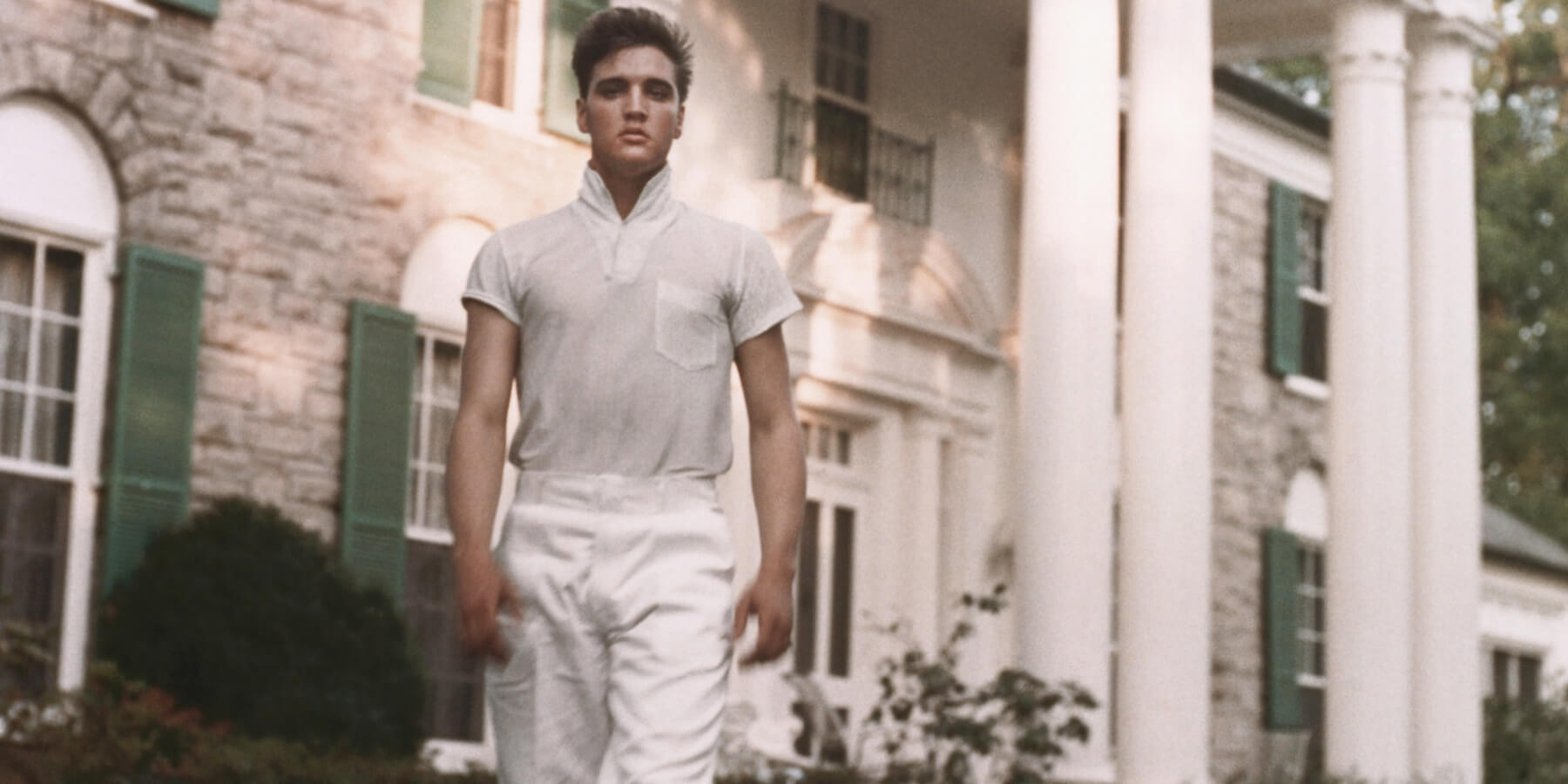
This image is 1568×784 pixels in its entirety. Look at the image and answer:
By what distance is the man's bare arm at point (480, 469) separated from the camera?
4473 millimetres

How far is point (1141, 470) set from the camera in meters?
14.6

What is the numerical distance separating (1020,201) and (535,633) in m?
15.0

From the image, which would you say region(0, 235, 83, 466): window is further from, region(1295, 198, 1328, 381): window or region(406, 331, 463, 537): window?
region(1295, 198, 1328, 381): window

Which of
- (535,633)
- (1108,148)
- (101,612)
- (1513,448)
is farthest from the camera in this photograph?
(1513,448)

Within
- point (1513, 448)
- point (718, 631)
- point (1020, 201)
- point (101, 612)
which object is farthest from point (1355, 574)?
point (1513, 448)

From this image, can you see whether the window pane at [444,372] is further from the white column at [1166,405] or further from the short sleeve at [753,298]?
the short sleeve at [753,298]

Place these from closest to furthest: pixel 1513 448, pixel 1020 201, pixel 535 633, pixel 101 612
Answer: pixel 535 633, pixel 101 612, pixel 1020 201, pixel 1513 448

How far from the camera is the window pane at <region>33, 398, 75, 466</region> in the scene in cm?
1180

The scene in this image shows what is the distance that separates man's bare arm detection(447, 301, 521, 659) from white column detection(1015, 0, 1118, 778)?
937cm

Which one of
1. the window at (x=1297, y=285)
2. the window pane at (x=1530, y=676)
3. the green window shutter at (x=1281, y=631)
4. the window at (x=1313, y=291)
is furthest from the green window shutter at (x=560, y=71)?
the window pane at (x=1530, y=676)

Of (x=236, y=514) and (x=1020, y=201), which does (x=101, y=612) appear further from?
(x=1020, y=201)

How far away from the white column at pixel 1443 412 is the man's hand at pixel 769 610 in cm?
1389

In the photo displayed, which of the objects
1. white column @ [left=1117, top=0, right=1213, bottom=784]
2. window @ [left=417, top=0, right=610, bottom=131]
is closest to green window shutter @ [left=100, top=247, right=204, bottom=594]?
window @ [left=417, top=0, right=610, bottom=131]

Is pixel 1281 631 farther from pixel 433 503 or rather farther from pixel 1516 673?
pixel 433 503
